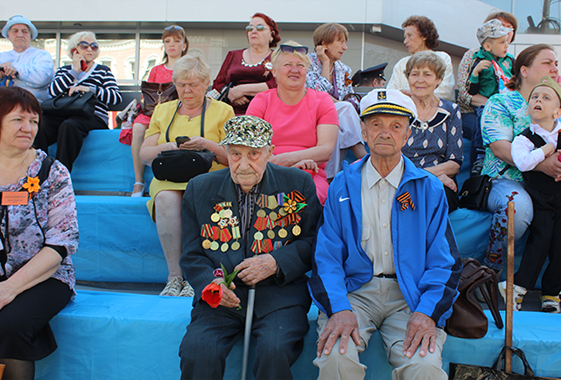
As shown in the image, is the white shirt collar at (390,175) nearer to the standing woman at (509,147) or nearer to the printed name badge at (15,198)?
the standing woman at (509,147)

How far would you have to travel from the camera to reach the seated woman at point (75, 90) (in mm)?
4059

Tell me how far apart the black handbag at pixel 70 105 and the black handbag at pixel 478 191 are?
11.1ft

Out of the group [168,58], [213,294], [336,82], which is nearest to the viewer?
[213,294]

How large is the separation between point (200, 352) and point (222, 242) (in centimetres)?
52

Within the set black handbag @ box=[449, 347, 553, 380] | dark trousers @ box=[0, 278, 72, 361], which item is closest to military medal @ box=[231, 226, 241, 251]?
dark trousers @ box=[0, 278, 72, 361]

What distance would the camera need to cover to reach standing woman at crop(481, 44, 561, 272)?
2.84 m

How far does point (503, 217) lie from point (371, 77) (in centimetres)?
295

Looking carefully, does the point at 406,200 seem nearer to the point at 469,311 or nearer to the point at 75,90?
the point at 469,311

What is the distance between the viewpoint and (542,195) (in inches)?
113

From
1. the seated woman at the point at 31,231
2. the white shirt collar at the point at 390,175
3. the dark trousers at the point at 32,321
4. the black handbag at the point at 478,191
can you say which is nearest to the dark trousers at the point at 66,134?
the seated woman at the point at 31,231

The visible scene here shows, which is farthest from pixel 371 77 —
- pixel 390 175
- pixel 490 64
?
pixel 390 175

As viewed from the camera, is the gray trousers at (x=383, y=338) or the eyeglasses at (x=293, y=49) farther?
the eyeglasses at (x=293, y=49)

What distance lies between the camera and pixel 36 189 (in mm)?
2232

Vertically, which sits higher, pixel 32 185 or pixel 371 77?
pixel 371 77
